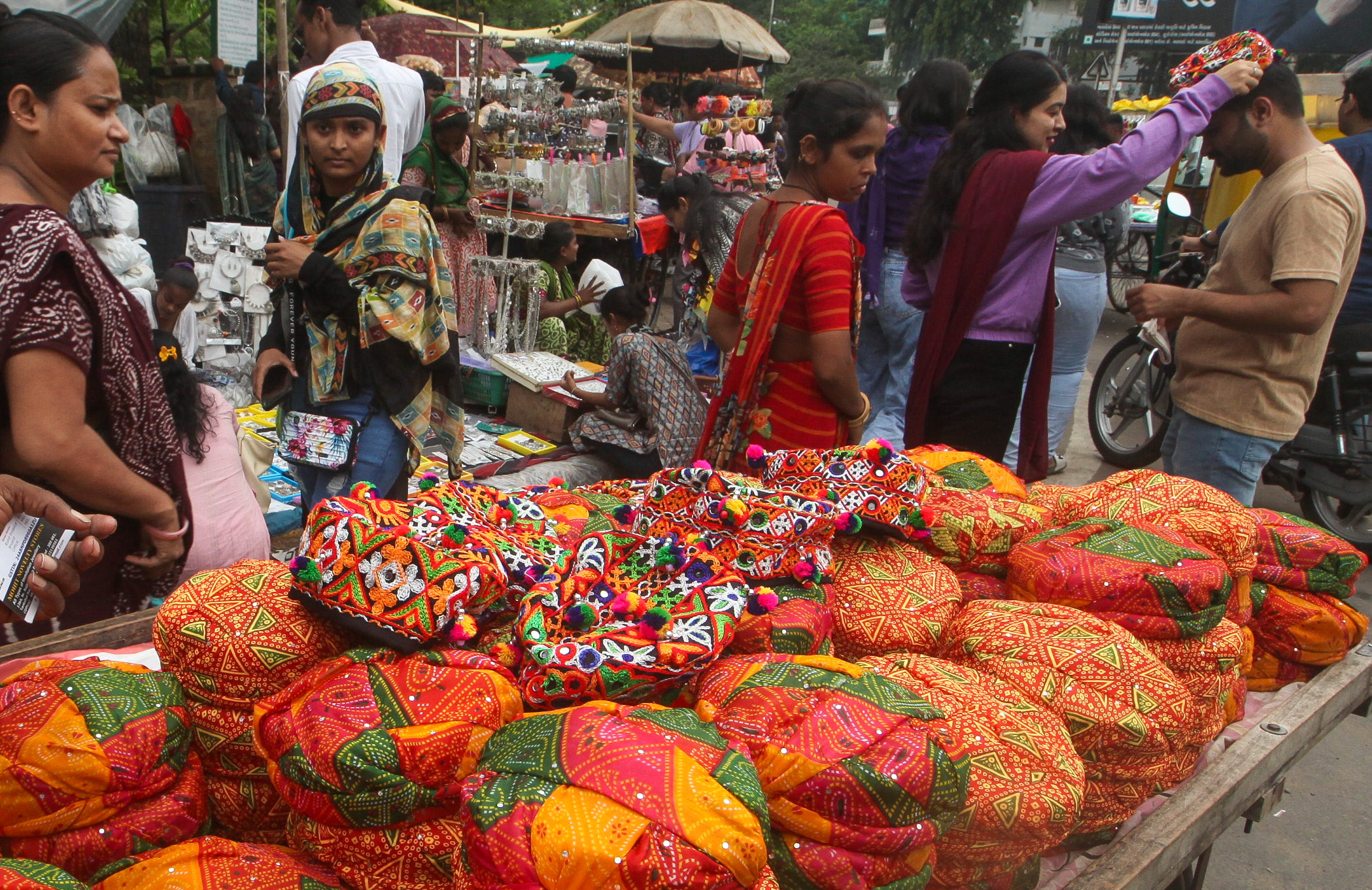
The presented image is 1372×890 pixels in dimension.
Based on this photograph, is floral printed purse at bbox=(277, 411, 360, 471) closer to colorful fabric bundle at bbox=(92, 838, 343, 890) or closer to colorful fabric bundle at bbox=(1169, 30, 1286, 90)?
colorful fabric bundle at bbox=(92, 838, 343, 890)

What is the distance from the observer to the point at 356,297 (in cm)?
226

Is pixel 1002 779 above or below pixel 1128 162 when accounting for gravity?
below

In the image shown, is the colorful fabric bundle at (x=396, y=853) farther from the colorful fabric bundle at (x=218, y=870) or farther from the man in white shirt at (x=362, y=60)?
the man in white shirt at (x=362, y=60)

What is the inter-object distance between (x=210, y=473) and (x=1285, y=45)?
43.3 ft

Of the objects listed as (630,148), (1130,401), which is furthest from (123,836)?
(1130,401)

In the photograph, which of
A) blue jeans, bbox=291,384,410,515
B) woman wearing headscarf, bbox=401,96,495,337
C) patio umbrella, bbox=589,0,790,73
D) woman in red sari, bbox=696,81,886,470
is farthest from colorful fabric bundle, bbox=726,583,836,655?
patio umbrella, bbox=589,0,790,73

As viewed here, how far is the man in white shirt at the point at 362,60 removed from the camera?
12.9ft

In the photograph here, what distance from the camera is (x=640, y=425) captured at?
146 inches

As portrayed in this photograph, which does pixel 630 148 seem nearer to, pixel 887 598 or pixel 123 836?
pixel 887 598

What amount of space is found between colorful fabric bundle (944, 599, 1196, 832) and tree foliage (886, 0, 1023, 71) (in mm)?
28008

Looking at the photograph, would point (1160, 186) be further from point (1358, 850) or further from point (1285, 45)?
point (1358, 850)

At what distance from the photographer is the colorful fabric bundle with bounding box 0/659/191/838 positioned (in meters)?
0.91

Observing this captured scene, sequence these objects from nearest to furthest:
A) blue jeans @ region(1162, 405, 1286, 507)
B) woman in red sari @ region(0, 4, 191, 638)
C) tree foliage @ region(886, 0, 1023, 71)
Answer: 1. woman in red sari @ region(0, 4, 191, 638)
2. blue jeans @ region(1162, 405, 1286, 507)
3. tree foliage @ region(886, 0, 1023, 71)

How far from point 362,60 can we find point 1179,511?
3.60 meters
